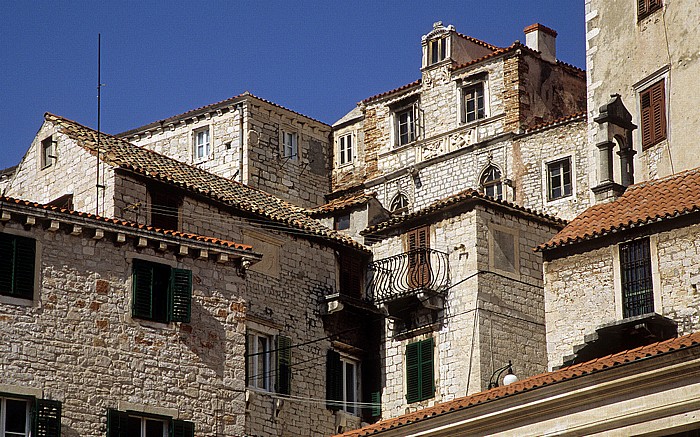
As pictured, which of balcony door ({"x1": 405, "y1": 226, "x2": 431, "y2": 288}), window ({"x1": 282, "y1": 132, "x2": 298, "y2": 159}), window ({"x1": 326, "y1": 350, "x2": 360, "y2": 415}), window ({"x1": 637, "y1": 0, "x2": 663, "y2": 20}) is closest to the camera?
window ({"x1": 637, "y1": 0, "x2": 663, "y2": 20})

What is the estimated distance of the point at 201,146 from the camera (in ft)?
185

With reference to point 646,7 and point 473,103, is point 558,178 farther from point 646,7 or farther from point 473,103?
point 646,7

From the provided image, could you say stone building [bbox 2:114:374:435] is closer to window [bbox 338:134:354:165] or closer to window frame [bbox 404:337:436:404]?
window frame [bbox 404:337:436:404]

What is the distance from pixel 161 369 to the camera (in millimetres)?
34406

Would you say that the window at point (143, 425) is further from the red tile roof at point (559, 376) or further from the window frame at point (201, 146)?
the window frame at point (201, 146)

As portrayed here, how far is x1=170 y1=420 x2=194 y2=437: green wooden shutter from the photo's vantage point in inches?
1335

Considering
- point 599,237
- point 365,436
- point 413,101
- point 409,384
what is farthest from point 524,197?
point 365,436

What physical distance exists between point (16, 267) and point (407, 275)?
13.2 meters

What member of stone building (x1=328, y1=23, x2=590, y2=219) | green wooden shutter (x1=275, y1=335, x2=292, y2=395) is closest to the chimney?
stone building (x1=328, y1=23, x2=590, y2=219)

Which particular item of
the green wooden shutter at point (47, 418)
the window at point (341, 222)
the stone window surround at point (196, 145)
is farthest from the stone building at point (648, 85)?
the stone window surround at point (196, 145)

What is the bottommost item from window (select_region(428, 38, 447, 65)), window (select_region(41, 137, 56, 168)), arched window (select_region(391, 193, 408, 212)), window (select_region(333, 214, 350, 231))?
window (select_region(333, 214, 350, 231))

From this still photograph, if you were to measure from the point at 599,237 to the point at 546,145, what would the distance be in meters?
17.1

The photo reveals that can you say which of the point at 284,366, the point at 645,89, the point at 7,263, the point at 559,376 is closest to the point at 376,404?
the point at 284,366

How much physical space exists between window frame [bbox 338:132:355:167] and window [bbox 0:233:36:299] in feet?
83.6
